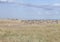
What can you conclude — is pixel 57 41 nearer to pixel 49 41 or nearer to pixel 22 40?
pixel 49 41

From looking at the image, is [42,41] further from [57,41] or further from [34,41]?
[57,41]

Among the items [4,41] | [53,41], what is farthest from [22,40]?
[53,41]

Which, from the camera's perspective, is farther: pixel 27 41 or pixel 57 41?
pixel 57 41

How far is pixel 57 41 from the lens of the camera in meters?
19.9

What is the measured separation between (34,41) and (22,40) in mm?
1226

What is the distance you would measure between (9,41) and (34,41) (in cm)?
241

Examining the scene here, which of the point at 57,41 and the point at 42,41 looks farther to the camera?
the point at 57,41

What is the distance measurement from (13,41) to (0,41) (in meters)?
1.50

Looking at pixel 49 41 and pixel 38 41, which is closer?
pixel 38 41

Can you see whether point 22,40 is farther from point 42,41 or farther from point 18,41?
point 42,41

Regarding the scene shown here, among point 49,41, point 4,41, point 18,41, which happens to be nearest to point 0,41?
point 4,41

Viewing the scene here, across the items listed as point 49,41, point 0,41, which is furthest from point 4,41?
point 49,41

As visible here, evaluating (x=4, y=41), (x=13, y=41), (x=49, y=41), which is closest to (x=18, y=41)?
(x=13, y=41)

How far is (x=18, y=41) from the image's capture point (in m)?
17.9
